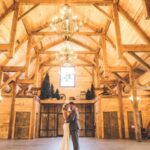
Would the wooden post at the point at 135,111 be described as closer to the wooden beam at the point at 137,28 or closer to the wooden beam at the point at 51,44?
the wooden beam at the point at 137,28

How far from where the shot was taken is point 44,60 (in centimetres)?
1462

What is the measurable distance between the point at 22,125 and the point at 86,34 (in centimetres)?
656

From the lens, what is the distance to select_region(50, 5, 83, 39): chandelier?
6.62 metres

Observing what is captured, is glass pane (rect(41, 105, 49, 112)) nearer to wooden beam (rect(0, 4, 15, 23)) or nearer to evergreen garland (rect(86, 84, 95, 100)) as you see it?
evergreen garland (rect(86, 84, 95, 100))

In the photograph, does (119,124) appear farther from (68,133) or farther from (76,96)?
(68,133)

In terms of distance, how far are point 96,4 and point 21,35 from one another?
14.0 ft

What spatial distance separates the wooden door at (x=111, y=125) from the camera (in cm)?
1066

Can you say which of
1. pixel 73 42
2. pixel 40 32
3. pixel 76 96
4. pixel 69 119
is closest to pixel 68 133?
pixel 69 119

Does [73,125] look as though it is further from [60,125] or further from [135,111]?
[60,125]

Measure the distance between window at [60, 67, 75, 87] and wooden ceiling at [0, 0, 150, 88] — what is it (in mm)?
970

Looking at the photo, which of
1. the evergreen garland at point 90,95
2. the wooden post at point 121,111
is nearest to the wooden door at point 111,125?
the wooden post at point 121,111

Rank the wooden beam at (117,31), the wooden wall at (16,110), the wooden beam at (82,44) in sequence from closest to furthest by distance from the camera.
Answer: the wooden beam at (117,31)
the wooden wall at (16,110)
the wooden beam at (82,44)

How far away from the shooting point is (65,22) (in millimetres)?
6859

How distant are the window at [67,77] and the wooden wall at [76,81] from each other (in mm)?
257
